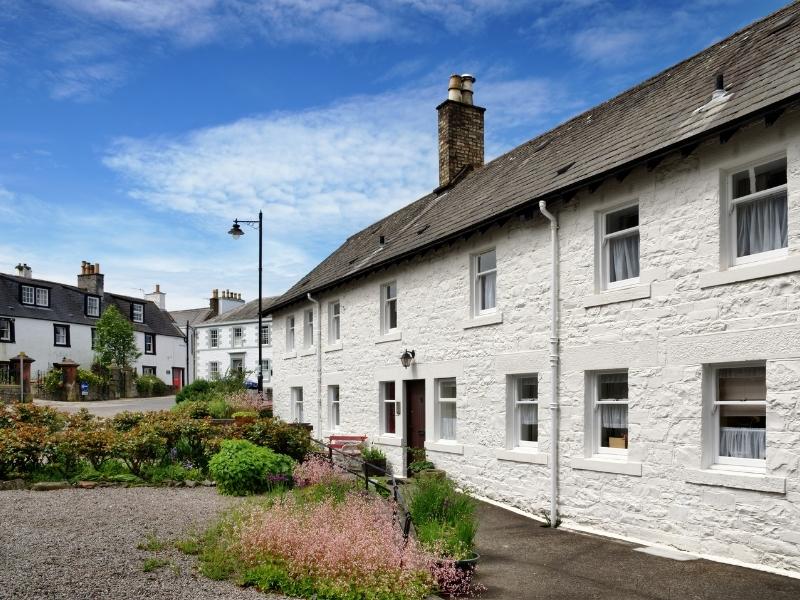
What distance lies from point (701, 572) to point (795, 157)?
506cm

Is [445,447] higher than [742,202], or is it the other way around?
[742,202]

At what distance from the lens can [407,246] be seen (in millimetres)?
17031

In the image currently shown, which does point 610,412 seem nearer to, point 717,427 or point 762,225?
point 717,427

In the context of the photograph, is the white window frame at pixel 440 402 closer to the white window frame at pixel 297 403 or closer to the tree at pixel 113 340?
the white window frame at pixel 297 403

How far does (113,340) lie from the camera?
155ft

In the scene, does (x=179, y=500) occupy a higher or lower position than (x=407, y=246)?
lower

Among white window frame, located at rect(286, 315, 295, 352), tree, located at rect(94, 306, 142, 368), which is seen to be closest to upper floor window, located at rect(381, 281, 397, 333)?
white window frame, located at rect(286, 315, 295, 352)

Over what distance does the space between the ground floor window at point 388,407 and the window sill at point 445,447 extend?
251 centimetres

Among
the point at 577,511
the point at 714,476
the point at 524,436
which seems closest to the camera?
the point at 714,476

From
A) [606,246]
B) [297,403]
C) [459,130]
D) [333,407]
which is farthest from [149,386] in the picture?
[606,246]

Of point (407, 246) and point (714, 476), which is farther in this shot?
point (407, 246)

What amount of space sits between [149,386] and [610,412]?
141 feet

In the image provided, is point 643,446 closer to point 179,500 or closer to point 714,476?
point 714,476

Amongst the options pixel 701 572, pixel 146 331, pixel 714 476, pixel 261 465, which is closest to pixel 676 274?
pixel 714 476
